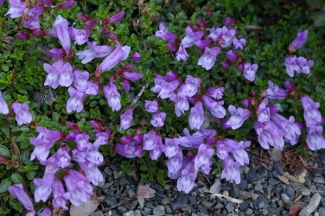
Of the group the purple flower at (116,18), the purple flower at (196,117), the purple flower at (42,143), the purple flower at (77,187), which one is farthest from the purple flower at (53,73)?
the purple flower at (196,117)

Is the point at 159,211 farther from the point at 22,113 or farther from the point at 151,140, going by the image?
the point at 22,113

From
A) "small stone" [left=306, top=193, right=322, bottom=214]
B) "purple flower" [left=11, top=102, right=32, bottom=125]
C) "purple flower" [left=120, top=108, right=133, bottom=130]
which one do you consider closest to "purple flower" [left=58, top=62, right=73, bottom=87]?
"purple flower" [left=11, top=102, right=32, bottom=125]

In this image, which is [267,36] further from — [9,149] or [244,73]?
[9,149]

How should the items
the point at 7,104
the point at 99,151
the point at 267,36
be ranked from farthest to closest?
the point at 267,36 → the point at 99,151 → the point at 7,104

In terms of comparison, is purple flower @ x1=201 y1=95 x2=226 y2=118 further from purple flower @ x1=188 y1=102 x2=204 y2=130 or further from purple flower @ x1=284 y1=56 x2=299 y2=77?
purple flower @ x1=284 y1=56 x2=299 y2=77

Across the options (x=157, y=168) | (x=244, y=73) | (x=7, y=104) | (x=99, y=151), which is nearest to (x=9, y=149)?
(x=7, y=104)

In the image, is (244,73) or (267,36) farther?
(267,36)

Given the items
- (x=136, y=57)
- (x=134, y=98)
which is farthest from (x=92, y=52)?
(x=134, y=98)
